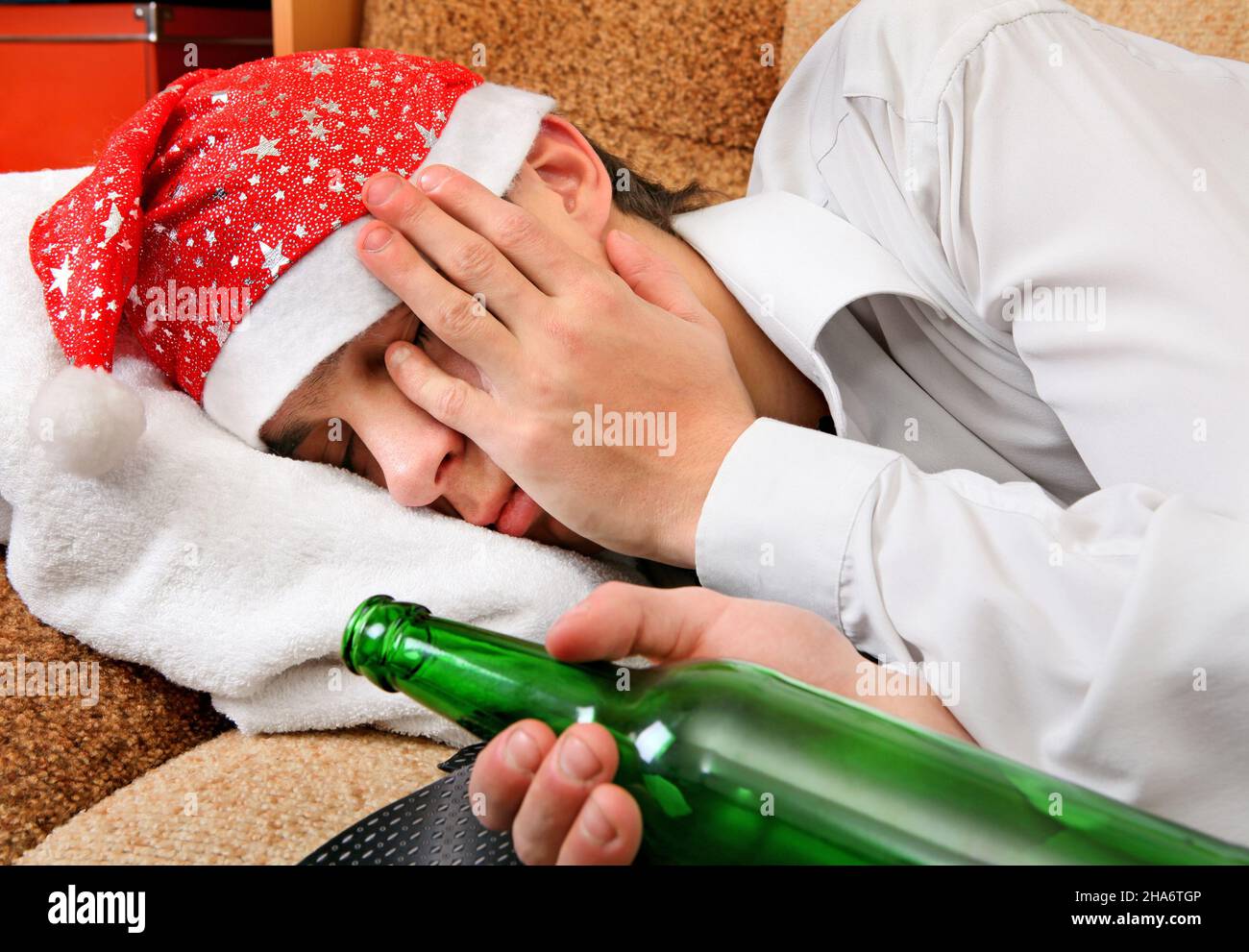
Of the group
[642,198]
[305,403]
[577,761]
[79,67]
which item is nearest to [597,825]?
[577,761]

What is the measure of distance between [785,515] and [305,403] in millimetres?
328

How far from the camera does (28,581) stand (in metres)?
0.69

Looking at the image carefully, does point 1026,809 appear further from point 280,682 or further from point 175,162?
point 175,162

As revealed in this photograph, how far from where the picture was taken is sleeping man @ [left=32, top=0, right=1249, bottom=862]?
1.85ft

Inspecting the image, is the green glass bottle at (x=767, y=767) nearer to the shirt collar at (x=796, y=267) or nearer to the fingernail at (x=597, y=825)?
the fingernail at (x=597, y=825)

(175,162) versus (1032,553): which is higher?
(175,162)

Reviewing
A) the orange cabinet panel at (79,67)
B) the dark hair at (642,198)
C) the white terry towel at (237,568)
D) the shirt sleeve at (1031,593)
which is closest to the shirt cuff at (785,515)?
the shirt sleeve at (1031,593)

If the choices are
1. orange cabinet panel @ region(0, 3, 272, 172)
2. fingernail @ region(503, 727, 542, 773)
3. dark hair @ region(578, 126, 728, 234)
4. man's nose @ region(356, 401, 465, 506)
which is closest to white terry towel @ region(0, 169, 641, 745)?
man's nose @ region(356, 401, 465, 506)

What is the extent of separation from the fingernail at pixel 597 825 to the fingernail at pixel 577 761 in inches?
0.4

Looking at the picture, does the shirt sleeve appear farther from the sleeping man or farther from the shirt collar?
the shirt collar

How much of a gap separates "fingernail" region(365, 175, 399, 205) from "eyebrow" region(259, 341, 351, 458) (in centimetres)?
9

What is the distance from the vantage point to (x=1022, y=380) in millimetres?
865
